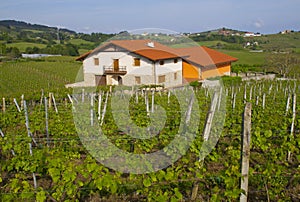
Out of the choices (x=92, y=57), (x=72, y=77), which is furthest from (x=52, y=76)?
(x=92, y=57)

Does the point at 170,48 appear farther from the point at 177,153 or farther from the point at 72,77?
the point at 177,153

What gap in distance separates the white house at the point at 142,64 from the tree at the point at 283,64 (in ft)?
31.6

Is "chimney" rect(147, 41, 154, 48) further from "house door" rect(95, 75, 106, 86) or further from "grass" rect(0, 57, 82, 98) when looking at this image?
"grass" rect(0, 57, 82, 98)

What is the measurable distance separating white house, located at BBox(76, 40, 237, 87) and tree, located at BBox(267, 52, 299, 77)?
964 centimetres

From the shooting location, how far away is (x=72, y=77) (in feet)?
103

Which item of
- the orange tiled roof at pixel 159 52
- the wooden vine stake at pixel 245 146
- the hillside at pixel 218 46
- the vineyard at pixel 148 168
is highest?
the hillside at pixel 218 46

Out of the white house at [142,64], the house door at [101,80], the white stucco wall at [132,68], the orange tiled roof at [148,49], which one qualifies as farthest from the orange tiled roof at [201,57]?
the house door at [101,80]

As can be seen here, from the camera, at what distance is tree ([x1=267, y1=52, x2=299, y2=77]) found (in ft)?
103

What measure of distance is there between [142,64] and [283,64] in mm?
16798

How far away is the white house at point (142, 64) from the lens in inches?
916

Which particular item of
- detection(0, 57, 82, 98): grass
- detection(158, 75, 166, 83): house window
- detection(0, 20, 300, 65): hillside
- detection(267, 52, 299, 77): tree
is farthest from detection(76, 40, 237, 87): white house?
detection(0, 20, 300, 65): hillside

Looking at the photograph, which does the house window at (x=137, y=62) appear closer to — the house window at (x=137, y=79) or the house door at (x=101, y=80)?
the house window at (x=137, y=79)

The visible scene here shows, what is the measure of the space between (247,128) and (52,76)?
3024 cm

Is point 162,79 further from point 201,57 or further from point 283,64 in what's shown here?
point 283,64
